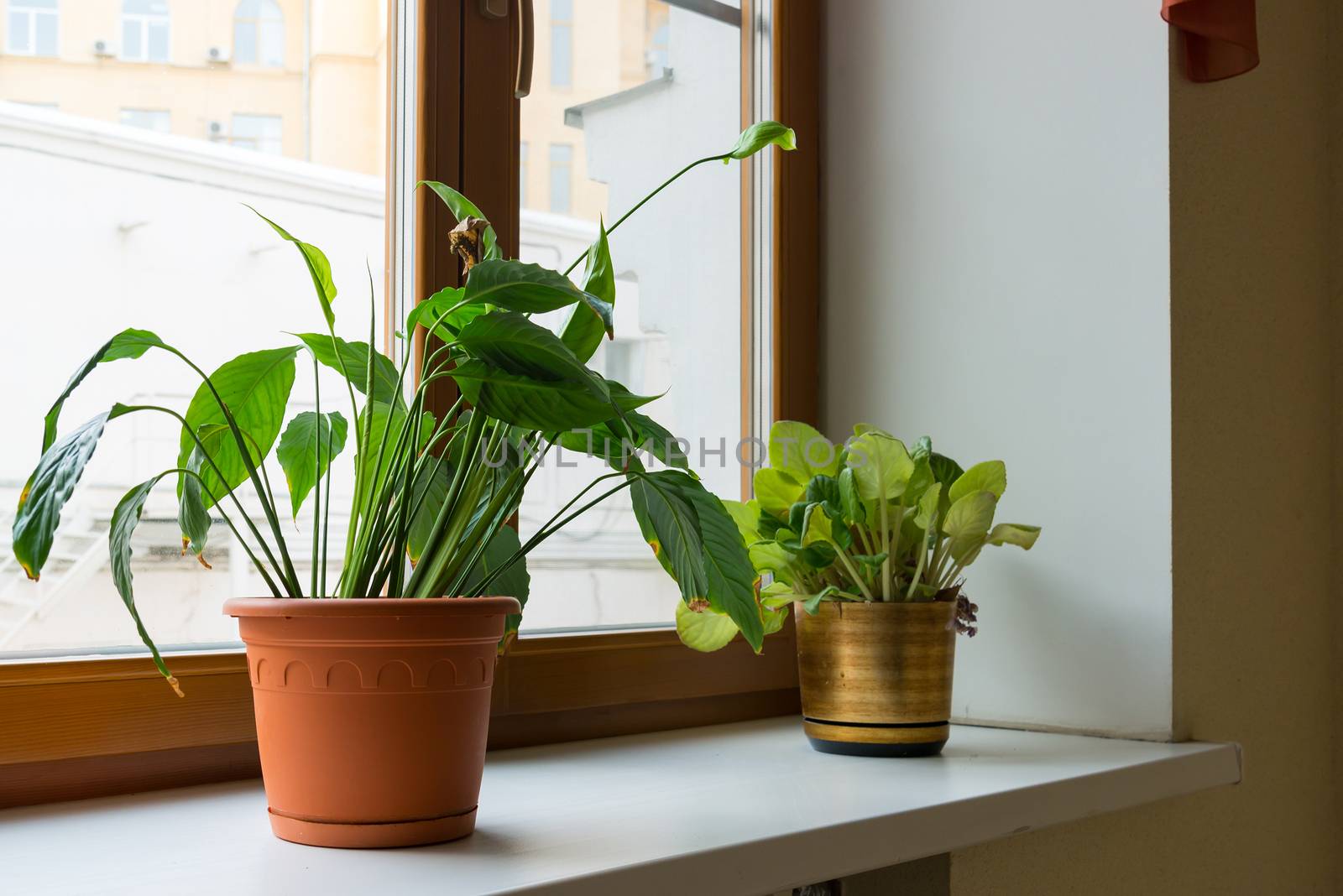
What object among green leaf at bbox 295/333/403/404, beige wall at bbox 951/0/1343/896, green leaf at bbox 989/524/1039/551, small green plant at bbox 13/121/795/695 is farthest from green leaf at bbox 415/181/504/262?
beige wall at bbox 951/0/1343/896

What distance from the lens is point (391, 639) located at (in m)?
0.72

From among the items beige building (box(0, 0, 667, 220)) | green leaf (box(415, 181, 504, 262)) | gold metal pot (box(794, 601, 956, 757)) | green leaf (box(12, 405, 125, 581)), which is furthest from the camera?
gold metal pot (box(794, 601, 956, 757))

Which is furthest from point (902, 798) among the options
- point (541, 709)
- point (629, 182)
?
point (629, 182)

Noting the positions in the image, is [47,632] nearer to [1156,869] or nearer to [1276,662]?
[1156,869]

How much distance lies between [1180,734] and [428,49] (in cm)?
101

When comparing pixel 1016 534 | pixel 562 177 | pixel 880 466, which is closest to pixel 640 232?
pixel 562 177

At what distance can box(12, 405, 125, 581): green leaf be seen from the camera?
0.62 m

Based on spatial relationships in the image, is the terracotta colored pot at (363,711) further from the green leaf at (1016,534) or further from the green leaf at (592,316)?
the green leaf at (1016,534)

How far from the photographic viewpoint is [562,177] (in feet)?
4.23

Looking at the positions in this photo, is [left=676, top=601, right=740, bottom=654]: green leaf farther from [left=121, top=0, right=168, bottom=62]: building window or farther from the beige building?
[left=121, top=0, right=168, bottom=62]: building window

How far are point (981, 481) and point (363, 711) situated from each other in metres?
0.66

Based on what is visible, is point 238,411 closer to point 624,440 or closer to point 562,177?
point 624,440

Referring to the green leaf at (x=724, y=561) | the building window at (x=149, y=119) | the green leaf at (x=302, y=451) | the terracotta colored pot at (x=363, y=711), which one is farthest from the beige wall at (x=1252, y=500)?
the building window at (x=149, y=119)

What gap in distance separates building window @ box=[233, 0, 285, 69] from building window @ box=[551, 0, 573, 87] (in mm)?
324
